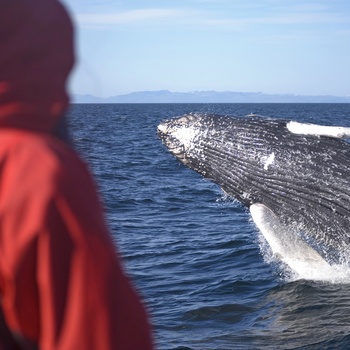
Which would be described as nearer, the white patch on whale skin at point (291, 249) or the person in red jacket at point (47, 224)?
the person in red jacket at point (47, 224)

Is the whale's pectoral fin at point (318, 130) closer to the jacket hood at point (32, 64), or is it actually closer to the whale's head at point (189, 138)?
the whale's head at point (189, 138)

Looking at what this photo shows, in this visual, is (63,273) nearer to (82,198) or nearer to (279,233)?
(82,198)

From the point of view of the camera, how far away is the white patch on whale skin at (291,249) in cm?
848

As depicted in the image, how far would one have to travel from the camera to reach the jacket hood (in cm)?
169

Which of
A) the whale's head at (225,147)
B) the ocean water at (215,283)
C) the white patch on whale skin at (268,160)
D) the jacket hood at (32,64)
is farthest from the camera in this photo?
the whale's head at (225,147)

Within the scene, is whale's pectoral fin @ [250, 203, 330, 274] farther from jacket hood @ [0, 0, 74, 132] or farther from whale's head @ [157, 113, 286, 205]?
jacket hood @ [0, 0, 74, 132]

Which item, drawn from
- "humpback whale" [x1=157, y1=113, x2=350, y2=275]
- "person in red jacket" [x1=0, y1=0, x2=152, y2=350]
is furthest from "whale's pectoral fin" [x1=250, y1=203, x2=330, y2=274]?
"person in red jacket" [x1=0, y1=0, x2=152, y2=350]

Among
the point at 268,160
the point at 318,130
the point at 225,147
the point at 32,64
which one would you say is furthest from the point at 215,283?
the point at 32,64

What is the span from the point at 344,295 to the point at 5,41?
7754 mm

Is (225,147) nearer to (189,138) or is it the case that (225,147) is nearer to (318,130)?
(189,138)

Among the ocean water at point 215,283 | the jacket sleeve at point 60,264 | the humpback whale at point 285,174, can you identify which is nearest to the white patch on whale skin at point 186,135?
the humpback whale at point 285,174

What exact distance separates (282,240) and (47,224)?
278 inches

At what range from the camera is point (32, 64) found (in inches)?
66.9

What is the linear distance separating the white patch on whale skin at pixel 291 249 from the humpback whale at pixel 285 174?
11 millimetres
